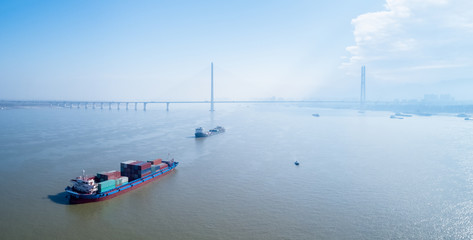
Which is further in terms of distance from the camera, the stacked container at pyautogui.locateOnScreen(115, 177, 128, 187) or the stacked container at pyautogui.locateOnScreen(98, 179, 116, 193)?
the stacked container at pyautogui.locateOnScreen(115, 177, 128, 187)

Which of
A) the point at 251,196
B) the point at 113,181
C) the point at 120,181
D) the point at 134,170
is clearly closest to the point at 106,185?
the point at 113,181

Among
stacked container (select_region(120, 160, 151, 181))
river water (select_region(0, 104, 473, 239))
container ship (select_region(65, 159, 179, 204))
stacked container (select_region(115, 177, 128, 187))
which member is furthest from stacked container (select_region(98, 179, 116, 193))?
stacked container (select_region(120, 160, 151, 181))

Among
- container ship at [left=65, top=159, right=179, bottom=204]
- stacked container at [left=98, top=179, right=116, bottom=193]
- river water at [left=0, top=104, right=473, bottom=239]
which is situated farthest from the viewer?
stacked container at [left=98, top=179, right=116, bottom=193]

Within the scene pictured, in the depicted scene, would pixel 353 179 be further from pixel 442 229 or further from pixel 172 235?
pixel 172 235

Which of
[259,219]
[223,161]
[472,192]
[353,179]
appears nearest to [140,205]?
[259,219]

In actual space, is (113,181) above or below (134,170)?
below

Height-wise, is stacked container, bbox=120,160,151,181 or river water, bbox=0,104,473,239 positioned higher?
stacked container, bbox=120,160,151,181

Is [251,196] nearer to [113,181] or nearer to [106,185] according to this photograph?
[113,181]

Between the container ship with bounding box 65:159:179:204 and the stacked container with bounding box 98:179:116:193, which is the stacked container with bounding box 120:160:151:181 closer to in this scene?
the container ship with bounding box 65:159:179:204
